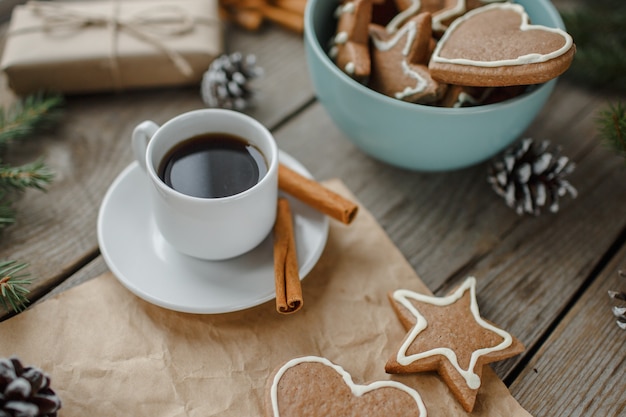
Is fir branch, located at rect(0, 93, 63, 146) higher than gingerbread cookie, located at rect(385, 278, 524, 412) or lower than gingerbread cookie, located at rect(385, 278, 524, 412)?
higher

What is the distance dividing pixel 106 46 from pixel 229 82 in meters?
0.29

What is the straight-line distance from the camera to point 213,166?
92 centimetres

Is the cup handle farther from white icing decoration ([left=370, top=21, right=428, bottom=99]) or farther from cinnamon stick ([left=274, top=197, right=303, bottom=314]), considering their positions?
white icing decoration ([left=370, top=21, right=428, bottom=99])

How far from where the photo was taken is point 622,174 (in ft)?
3.87

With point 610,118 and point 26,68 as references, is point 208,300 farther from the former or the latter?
point 610,118

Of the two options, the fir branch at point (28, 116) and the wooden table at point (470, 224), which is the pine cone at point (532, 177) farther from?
the fir branch at point (28, 116)

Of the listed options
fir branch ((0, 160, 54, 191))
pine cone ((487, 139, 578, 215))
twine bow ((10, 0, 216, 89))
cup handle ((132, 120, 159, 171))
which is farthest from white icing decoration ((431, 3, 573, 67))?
fir branch ((0, 160, 54, 191))

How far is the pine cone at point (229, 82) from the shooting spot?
121cm

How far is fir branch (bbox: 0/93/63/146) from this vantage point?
113 centimetres

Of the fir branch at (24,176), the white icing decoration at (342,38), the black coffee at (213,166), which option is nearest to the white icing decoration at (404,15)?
the white icing decoration at (342,38)

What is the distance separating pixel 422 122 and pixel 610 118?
373 millimetres

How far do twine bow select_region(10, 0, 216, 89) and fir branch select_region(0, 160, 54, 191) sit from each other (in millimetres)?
298

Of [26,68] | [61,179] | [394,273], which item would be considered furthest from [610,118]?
[26,68]

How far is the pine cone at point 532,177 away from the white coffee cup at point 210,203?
1.59ft
